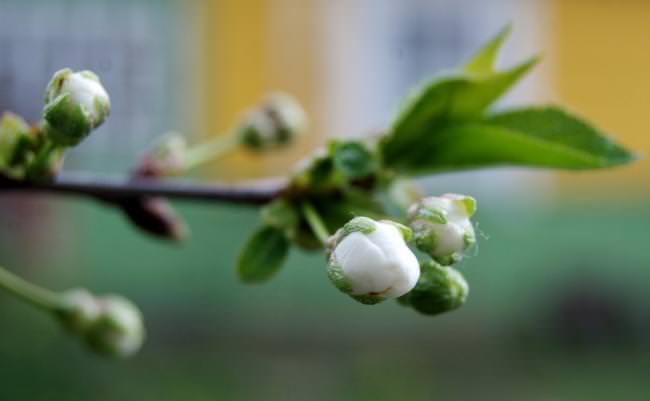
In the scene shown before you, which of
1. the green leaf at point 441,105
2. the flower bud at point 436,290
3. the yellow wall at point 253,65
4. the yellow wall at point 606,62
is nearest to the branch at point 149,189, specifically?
the green leaf at point 441,105

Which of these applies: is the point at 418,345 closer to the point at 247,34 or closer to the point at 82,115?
the point at 247,34

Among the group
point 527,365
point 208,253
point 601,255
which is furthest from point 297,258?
point 601,255

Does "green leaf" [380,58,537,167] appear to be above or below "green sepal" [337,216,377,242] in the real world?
above

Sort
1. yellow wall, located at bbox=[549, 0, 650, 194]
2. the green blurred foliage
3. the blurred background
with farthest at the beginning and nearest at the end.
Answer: yellow wall, located at bbox=[549, 0, 650, 194]
the blurred background
the green blurred foliage

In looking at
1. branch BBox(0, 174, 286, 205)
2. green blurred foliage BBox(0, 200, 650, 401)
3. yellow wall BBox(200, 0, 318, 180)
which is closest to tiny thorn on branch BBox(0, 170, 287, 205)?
branch BBox(0, 174, 286, 205)

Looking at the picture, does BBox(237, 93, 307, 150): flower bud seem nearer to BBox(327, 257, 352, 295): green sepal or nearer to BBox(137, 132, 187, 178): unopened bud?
BBox(137, 132, 187, 178): unopened bud

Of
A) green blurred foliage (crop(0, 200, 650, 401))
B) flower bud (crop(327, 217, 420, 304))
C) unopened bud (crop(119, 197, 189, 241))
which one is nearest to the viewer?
flower bud (crop(327, 217, 420, 304))

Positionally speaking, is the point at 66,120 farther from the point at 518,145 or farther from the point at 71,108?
the point at 518,145
